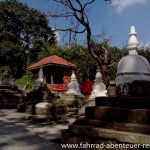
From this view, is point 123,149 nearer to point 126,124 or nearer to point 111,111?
point 126,124

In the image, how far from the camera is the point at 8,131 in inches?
359

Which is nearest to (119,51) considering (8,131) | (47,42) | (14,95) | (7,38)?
(47,42)

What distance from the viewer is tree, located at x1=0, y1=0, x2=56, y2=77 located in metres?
55.1

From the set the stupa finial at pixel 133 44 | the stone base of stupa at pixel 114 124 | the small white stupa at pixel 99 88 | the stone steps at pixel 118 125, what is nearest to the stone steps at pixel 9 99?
the small white stupa at pixel 99 88

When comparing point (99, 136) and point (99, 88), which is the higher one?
point (99, 88)

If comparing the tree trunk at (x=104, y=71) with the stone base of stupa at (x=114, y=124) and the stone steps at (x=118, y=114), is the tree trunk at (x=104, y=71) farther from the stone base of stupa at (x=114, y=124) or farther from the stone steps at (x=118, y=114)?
the stone steps at (x=118, y=114)

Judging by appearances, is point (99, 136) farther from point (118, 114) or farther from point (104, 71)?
point (104, 71)

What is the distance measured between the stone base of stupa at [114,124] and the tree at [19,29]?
156 feet

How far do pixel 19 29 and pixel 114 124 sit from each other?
56190 millimetres

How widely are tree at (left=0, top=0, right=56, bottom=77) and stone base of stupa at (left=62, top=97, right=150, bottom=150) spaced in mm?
47434

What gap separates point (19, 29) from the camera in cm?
6106

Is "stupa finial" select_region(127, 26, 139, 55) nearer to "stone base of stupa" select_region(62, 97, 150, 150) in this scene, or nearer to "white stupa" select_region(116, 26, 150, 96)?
"white stupa" select_region(116, 26, 150, 96)

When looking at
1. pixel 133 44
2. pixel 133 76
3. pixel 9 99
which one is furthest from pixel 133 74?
pixel 9 99

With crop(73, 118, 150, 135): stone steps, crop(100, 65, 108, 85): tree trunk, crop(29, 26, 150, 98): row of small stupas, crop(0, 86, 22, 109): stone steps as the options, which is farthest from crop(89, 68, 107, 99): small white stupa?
crop(73, 118, 150, 135): stone steps
